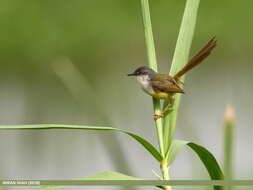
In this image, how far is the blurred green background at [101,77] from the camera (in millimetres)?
4578

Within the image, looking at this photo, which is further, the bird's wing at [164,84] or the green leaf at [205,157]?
the bird's wing at [164,84]

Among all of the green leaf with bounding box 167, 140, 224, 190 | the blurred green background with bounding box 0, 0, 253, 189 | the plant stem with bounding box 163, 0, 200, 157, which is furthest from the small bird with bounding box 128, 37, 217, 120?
the blurred green background with bounding box 0, 0, 253, 189

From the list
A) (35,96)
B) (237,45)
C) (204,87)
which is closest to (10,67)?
(35,96)

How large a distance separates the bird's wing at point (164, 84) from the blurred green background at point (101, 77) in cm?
160

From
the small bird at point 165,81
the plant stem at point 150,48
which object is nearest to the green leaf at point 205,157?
the plant stem at point 150,48

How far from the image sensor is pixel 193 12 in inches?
61.9

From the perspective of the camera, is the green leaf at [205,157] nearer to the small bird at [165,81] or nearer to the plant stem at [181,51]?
the plant stem at [181,51]

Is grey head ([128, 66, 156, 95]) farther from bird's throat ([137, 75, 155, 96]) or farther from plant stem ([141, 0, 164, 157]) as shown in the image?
plant stem ([141, 0, 164, 157])

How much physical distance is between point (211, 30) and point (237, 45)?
495 mm

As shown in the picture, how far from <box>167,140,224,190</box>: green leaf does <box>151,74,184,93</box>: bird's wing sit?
486 millimetres

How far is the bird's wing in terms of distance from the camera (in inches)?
75.2

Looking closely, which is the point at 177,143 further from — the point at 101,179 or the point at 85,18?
the point at 85,18

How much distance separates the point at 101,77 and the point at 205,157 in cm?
A: 488

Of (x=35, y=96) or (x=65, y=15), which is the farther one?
(x=65, y=15)
